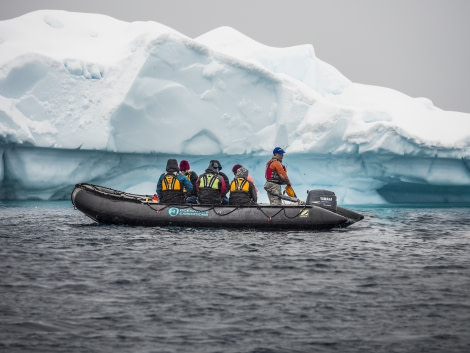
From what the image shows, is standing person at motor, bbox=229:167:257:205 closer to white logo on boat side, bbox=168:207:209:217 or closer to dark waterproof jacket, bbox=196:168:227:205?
dark waterproof jacket, bbox=196:168:227:205

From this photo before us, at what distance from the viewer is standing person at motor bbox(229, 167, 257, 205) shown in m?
13.6

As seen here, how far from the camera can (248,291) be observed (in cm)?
752

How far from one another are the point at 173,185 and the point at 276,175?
6.87ft

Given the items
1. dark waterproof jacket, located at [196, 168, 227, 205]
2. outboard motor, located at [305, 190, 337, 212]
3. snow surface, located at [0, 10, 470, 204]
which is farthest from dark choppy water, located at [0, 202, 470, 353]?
snow surface, located at [0, 10, 470, 204]

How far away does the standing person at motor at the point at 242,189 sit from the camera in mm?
13625

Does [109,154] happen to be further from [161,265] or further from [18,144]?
[161,265]

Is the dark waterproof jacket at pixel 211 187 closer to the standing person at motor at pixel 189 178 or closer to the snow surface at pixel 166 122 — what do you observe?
the standing person at motor at pixel 189 178

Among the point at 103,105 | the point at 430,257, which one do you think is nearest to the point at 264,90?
the point at 103,105

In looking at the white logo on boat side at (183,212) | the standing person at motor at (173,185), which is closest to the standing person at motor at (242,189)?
the white logo on boat side at (183,212)

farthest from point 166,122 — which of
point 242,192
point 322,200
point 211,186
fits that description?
point 322,200

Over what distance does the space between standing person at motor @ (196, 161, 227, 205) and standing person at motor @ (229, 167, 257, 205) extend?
26cm

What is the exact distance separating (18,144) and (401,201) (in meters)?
17.6

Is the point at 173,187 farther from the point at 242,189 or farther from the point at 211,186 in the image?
the point at 242,189

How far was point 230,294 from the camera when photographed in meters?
7.34
